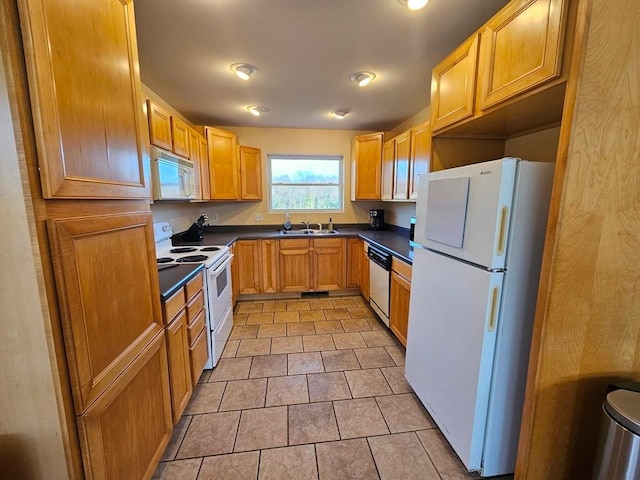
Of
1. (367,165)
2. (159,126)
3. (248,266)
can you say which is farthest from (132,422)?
(367,165)

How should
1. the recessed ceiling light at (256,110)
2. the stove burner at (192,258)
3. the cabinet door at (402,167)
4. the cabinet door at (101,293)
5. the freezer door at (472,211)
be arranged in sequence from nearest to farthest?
1. the cabinet door at (101,293)
2. the freezer door at (472,211)
3. the stove burner at (192,258)
4. the cabinet door at (402,167)
5. the recessed ceiling light at (256,110)

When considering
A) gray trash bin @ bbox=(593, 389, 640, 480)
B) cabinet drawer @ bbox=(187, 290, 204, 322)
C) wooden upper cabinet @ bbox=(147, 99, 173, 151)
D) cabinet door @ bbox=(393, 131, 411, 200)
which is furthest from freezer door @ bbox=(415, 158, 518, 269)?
wooden upper cabinet @ bbox=(147, 99, 173, 151)

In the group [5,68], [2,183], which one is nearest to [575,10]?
[5,68]

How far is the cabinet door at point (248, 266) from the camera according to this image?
3629 millimetres

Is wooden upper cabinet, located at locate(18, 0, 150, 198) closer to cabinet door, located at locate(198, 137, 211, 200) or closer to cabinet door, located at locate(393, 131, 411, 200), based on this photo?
cabinet door, located at locate(198, 137, 211, 200)

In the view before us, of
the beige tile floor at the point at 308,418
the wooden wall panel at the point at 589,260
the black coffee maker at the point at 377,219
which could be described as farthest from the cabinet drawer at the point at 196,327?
the black coffee maker at the point at 377,219

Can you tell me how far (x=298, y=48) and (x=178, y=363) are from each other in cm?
220

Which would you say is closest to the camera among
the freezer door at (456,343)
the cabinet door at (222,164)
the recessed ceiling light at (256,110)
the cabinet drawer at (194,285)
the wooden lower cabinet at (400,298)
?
the freezer door at (456,343)

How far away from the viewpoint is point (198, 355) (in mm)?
1959

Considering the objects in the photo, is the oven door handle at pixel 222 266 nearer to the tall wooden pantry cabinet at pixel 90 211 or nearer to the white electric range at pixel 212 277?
the white electric range at pixel 212 277

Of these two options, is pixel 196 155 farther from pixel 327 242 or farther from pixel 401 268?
pixel 401 268

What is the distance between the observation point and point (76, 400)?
856 millimetres

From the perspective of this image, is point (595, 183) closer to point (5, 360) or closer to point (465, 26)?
point (465, 26)

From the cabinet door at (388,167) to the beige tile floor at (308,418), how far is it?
1.77 meters
